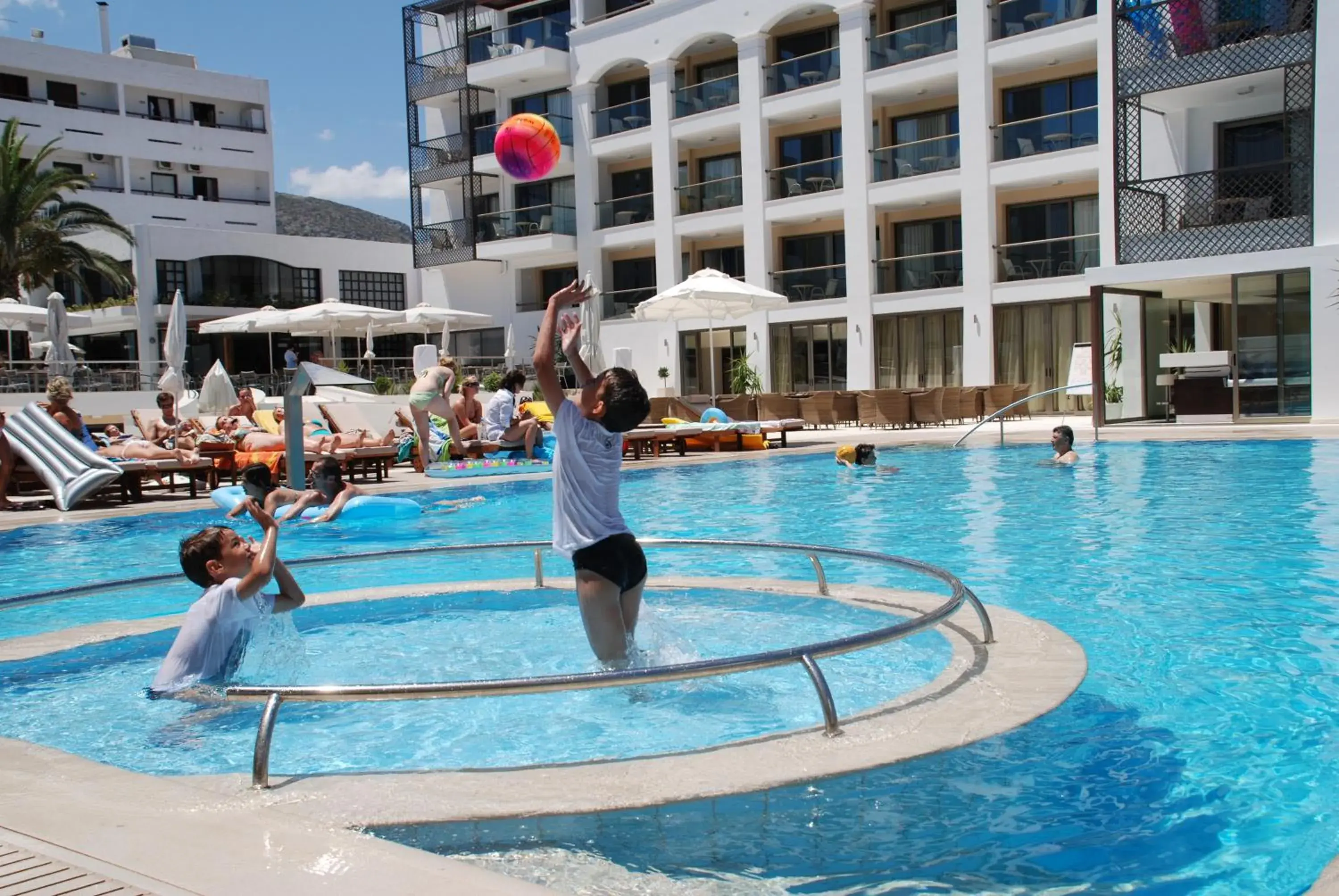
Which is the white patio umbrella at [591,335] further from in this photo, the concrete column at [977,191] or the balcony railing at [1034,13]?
the balcony railing at [1034,13]

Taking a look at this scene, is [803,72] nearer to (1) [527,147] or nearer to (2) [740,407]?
(2) [740,407]

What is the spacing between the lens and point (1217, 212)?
2244 cm

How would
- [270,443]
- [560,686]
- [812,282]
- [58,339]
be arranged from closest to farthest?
[560,686] → [270,443] → [58,339] → [812,282]

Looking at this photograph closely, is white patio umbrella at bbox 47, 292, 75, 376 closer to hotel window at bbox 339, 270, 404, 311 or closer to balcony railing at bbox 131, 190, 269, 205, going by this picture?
hotel window at bbox 339, 270, 404, 311

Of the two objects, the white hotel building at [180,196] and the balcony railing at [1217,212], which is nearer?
the balcony railing at [1217,212]

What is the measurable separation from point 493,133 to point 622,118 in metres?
4.24

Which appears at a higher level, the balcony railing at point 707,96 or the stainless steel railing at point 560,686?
the balcony railing at point 707,96

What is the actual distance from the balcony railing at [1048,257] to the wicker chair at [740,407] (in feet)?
26.7

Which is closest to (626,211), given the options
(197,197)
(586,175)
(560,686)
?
(586,175)

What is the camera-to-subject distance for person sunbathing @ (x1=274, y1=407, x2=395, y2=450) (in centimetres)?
1592

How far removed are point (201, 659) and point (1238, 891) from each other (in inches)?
160

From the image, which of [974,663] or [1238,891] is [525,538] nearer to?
[974,663]

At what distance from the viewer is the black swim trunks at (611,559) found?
4.89m

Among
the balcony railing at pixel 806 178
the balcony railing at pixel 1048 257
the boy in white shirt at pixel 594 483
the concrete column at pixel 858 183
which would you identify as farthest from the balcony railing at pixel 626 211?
the boy in white shirt at pixel 594 483
